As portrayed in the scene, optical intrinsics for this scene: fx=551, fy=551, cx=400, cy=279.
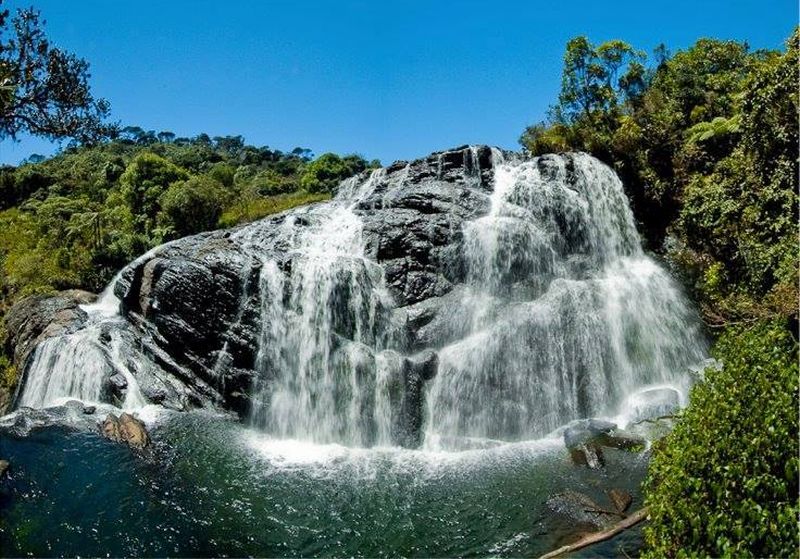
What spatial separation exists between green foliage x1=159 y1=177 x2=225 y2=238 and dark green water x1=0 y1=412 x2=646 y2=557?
70.3 feet

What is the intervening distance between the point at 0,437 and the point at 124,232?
22.2 meters

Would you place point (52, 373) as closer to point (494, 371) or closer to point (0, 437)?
point (0, 437)

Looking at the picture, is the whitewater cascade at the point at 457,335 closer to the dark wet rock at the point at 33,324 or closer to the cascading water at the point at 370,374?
the cascading water at the point at 370,374

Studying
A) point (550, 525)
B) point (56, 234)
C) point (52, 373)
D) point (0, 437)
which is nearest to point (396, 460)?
point (550, 525)

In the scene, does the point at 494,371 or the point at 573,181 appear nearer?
the point at 494,371

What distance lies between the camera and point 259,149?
101 metres

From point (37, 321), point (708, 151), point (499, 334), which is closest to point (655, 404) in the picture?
point (499, 334)

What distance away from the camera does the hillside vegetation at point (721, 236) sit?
6.56 metres

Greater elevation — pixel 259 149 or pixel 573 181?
pixel 259 149

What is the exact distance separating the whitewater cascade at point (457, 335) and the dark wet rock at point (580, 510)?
4363 mm

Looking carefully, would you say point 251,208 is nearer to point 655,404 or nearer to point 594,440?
point 655,404

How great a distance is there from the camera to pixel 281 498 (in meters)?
12.5

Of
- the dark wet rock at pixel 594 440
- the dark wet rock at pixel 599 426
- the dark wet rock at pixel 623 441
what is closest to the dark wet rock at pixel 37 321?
the dark wet rock at pixel 594 440

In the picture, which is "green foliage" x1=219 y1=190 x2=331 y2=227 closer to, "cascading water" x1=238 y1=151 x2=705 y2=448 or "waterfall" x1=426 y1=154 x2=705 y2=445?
"cascading water" x1=238 y1=151 x2=705 y2=448
